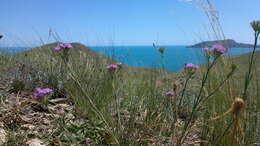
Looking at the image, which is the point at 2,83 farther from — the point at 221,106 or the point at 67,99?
the point at 221,106

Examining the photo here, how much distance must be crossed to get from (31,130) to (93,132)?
15.0 inches

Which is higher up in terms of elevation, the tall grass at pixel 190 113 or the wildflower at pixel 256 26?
the wildflower at pixel 256 26

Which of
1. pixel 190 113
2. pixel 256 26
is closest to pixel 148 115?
pixel 190 113

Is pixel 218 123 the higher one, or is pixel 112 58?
pixel 112 58

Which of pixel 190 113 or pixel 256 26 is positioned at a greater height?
pixel 256 26

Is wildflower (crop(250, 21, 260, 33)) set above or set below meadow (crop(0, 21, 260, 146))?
above

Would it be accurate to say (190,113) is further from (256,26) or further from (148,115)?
(256,26)

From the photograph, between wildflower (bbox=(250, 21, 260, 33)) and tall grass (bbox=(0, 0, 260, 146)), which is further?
tall grass (bbox=(0, 0, 260, 146))

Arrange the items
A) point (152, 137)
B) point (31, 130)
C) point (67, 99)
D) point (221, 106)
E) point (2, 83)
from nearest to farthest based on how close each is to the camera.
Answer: point (221, 106) < point (152, 137) < point (31, 130) < point (67, 99) < point (2, 83)

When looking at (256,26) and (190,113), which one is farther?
(190,113)

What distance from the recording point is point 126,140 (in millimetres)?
1510

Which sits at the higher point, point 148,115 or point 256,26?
point 256,26

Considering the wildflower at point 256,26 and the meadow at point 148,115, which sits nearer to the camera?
the wildflower at point 256,26

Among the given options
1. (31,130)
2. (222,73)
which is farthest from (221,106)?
(31,130)
